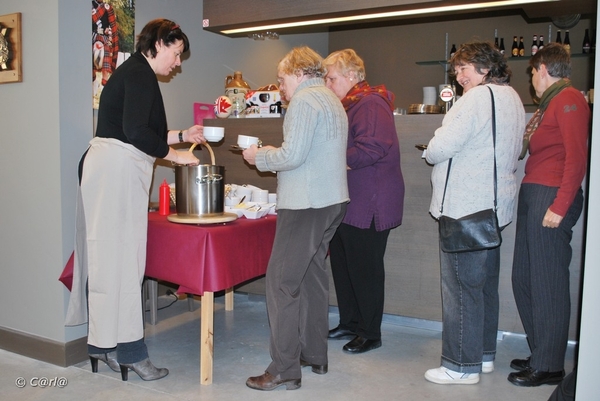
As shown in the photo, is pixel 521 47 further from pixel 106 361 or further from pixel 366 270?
pixel 106 361

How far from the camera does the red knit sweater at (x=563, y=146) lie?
2.30m

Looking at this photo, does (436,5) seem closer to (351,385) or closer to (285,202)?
(285,202)

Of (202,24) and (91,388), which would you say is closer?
(91,388)

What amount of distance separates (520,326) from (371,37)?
11.7 feet

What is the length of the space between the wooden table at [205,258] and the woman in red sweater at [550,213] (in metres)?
1.19

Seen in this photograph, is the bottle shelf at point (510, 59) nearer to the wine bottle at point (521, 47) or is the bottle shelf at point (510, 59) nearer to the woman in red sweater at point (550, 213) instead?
the wine bottle at point (521, 47)

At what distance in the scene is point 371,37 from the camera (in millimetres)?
5727

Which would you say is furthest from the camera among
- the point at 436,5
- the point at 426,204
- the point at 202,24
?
the point at 202,24

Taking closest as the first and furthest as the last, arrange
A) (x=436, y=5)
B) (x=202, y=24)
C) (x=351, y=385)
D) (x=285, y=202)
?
(x=285, y=202), (x=351, y=385), (x=436, y=5), (x=202, y=24)

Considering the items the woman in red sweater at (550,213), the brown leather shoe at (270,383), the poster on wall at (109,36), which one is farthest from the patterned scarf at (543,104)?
the poster on wall at (109,36)

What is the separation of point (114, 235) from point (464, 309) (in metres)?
1.46

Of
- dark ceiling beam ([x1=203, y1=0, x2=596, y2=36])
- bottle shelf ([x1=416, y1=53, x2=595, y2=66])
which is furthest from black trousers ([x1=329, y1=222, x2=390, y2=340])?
bottle shelf ([x1=416, y1=53, x2=595, y2=66])

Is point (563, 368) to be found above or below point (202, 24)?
below

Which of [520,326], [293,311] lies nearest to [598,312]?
[293,311]
